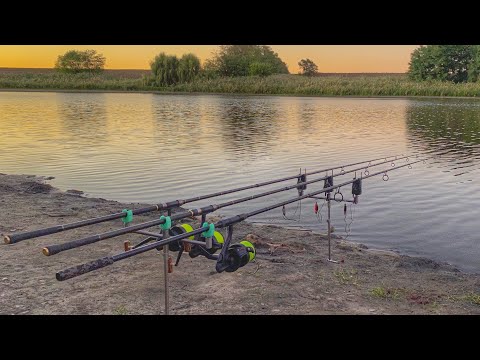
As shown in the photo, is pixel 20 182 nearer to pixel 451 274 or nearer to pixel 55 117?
pixel 451 274

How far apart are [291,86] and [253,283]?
63.1 m

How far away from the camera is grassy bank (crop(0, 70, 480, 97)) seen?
2334 inches

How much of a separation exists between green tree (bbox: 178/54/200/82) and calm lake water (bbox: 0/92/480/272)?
41768 mm

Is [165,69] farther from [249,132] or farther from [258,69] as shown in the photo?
[249,132]

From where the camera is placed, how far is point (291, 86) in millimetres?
67562

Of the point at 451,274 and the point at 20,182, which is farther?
the point at 20,182

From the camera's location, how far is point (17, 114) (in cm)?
3459

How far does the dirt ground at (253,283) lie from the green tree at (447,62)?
216ft

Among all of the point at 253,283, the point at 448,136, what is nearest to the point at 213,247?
the point at 253,283

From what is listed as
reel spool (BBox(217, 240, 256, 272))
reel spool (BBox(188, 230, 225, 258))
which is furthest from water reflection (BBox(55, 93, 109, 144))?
reel spool (BBox(217, 240, 256, 272))

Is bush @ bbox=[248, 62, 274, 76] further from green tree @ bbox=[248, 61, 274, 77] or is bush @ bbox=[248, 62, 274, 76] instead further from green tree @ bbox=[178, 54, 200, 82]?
green tree @ bbox=[178, 54, 200, 82]
